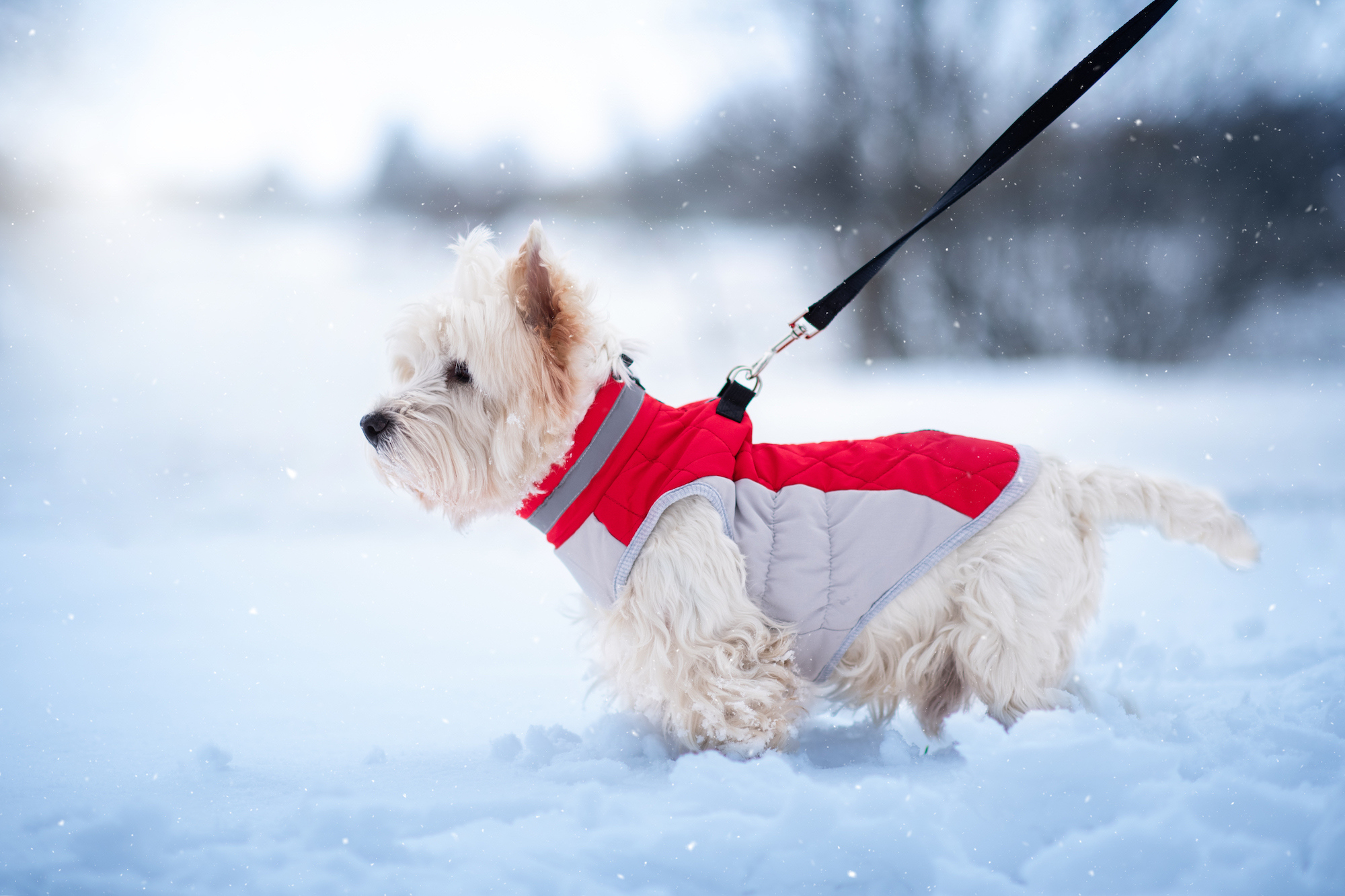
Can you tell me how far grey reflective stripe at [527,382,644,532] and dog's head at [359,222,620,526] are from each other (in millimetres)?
68

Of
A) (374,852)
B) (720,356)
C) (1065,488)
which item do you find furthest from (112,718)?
(720,356)

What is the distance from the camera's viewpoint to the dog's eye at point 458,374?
63.2 inches

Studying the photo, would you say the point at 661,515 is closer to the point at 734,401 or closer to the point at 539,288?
the point at 734,401

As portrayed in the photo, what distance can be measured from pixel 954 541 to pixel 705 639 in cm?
60

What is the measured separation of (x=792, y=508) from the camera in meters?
1.51

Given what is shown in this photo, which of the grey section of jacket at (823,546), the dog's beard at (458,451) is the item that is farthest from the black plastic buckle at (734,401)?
the dog's beard at (458,451)

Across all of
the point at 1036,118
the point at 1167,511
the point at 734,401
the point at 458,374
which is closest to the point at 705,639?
the point at 734,401

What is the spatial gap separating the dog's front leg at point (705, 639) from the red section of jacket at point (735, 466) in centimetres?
9

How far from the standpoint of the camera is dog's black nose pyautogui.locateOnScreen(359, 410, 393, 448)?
1.54 metres

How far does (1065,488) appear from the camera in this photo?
5.15 ft

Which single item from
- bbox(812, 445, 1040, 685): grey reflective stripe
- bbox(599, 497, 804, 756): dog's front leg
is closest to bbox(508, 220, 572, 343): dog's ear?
bbox(599, 497, 804, 756): dog's front leg

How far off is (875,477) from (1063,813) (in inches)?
28.1

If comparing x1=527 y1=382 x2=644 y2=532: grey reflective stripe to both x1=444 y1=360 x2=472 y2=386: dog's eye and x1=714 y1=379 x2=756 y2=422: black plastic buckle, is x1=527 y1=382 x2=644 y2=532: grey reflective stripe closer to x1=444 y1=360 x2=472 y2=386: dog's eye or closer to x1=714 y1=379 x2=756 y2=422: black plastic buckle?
x1=714 y1=379 x2=756 y2=422: black plastic buckle

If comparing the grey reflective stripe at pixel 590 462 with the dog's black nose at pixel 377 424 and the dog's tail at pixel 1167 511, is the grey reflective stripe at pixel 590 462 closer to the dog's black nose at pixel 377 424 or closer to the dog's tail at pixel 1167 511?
the dog's black nose at pixel 377 424
